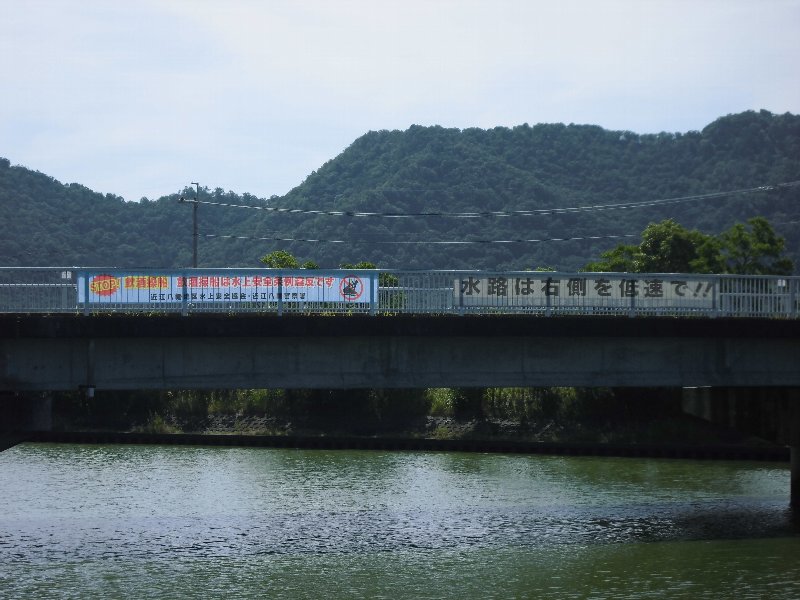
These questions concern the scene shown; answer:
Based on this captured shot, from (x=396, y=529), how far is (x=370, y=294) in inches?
317

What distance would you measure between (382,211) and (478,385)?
9619 centimetres

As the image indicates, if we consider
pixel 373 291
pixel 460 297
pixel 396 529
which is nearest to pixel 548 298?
pixel 460 297

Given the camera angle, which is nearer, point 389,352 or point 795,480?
point 389,352

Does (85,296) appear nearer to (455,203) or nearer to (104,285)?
(104,285)

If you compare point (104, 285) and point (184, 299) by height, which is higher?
point (104, 285)

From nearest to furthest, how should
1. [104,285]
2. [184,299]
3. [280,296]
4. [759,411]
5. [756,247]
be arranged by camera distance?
[184,299] < [104,285] < [280,296] < [759,411] < [756,247]

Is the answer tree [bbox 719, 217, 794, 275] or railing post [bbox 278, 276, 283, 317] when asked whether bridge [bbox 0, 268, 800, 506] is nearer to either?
railing post [bbox 278, 276, 283, 317]

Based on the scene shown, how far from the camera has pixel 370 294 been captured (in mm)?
31844

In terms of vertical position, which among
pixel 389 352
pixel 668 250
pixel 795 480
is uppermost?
pixel 668 250

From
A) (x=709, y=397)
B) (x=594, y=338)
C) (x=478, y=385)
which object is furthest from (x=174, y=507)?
(x=709, y=397)

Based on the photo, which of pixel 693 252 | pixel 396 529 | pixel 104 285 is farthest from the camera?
pixel 693 252

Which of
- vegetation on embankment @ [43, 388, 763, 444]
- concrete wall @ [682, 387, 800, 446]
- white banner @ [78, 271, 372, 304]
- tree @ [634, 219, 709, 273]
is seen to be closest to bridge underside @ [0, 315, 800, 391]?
white banner @ [78, 271, 372, 304]

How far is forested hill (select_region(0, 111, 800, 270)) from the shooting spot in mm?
123938

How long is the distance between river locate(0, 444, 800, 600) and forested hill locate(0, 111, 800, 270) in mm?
67350
